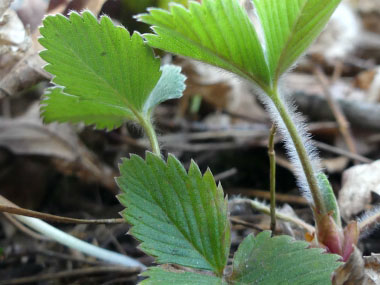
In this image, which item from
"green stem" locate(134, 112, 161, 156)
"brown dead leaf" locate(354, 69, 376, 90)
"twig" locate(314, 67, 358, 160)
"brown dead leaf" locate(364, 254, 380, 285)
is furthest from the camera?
"brown dead leaf" locate(354, 69, 376, 90)

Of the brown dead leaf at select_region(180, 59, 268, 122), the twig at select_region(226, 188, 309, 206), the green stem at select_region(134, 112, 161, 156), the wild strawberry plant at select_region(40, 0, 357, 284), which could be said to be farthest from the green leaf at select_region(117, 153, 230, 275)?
the brown dead leaf at select_region(180, 59, 268, 122)

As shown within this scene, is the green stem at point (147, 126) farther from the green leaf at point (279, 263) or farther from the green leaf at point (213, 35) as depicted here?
the green leaf at point (279, 263)

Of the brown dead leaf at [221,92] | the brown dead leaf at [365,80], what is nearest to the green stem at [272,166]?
the brown dead leaf at [221,92]

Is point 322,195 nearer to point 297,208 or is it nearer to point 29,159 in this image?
point 297,208

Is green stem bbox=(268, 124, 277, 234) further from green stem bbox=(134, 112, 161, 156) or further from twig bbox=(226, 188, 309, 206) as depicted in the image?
twig bbox=(226, 188, 309, 206)

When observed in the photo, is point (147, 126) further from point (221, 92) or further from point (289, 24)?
point (221, 92)

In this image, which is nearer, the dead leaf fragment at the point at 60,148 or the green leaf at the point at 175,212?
the green leaf at the point at 175,212

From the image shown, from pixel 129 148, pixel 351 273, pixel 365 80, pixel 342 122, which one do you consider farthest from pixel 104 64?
pixel 365 80

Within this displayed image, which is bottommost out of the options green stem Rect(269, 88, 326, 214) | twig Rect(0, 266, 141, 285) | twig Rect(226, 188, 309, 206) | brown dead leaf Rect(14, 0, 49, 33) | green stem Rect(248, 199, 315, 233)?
twig Rect(0, 266, 141, 285)
